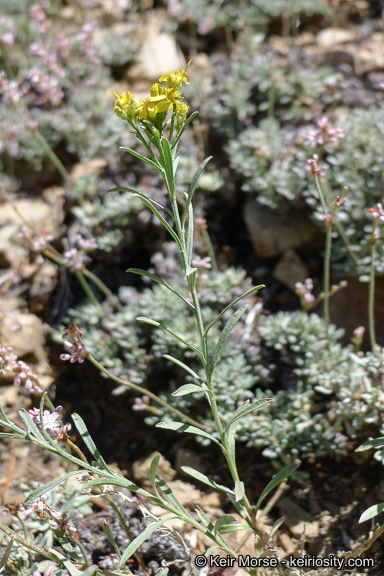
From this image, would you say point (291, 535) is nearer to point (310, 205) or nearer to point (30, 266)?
point (310, 205)

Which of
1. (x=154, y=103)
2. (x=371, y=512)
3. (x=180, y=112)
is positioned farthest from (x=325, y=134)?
(x=371, y=512)

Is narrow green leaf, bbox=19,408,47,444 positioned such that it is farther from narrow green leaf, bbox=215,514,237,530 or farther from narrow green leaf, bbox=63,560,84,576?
narrow green leaf, bbox=215,514,237,530

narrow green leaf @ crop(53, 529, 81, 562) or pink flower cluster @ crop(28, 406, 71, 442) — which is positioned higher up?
pink flower cluster @ crop(28, 406, 71, 442)

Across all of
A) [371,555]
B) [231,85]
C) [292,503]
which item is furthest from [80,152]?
[371,555]

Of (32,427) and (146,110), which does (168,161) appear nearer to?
(146,110)

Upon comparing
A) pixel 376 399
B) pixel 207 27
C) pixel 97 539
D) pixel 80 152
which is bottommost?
pixel 97 539

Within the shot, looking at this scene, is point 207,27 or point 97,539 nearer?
point 97,539

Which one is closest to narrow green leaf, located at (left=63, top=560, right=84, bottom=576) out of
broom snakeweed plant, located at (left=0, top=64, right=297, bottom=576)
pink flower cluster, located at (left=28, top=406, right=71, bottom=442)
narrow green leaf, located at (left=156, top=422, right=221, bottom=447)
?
broom snakeweed plant, located at (left=0, top=64, right=297, bottom=576)

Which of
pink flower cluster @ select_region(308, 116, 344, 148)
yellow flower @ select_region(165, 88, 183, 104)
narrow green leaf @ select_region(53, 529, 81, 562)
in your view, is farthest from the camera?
pink flower cluster @ select_region(308, 116, 344, 148)

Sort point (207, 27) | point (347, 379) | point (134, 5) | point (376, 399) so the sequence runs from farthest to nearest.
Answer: point (134, 5)
point (207, 27)
point (347, 379)
point (376, 399)

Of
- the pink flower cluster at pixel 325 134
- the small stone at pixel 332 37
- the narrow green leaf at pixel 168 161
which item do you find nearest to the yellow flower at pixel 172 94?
the narrow green leaf at pixel 168 161

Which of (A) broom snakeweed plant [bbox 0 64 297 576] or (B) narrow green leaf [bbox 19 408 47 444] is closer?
(A) broom snakeweed plant [bbox 0 64 297 576]
